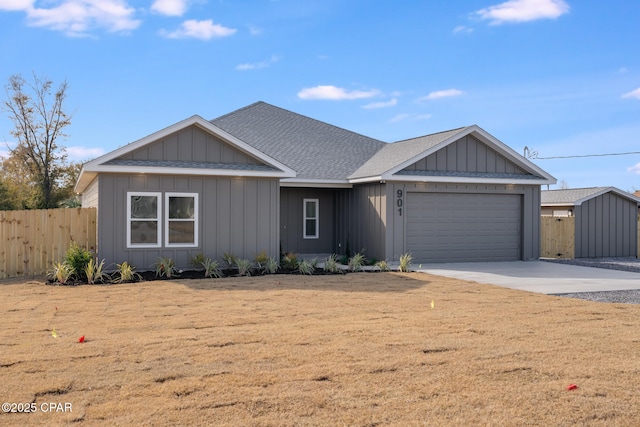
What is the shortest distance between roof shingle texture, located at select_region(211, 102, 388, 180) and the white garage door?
3116 millimetres

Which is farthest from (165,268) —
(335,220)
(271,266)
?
(335,220)

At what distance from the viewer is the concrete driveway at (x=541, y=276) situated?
13.0m

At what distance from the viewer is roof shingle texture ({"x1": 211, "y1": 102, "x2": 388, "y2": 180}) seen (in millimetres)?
20156

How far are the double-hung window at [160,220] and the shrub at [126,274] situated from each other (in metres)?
0.80

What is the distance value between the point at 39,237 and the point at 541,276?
12.9 metres

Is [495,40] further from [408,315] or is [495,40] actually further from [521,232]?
[408,315]

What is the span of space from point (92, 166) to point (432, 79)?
1207cm

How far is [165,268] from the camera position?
558 inches

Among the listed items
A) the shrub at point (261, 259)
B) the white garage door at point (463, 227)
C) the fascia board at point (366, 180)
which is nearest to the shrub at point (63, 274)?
the shrub at point (261, 259)

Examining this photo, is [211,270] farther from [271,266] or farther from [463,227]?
[463,227]

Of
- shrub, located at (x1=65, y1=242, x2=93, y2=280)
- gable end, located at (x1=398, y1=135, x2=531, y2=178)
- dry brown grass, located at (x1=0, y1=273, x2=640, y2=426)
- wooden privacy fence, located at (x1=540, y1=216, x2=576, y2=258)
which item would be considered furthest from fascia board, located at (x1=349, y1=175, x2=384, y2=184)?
wooden privacy fence, located at (x1=540, y1=216, x2=576, y2=258)

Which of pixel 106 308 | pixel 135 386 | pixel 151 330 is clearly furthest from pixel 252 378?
pixel 106 308

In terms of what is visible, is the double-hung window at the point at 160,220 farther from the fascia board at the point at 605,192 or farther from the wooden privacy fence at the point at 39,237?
the fascia board at the point at 605,192

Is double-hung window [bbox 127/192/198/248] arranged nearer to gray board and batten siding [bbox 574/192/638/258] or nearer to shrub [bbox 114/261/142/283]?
shrub [bbox 114/261/142/283]
